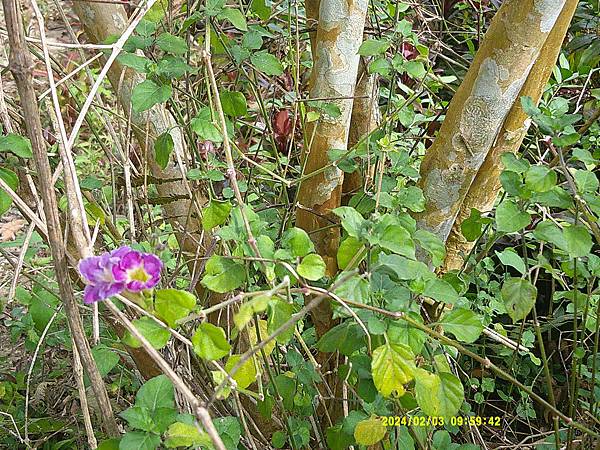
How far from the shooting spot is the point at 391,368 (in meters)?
0.72

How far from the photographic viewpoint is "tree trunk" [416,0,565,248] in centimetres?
101

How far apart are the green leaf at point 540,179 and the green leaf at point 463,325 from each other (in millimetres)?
185

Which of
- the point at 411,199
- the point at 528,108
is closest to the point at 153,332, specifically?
the point at 411,199

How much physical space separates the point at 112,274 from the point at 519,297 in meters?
0.57

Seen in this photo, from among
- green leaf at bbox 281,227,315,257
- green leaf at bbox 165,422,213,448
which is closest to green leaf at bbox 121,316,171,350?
green leaf at bbox 165,422,213,448

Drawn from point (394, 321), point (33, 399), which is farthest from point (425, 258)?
point (33, 399)

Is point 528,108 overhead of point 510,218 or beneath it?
overhead

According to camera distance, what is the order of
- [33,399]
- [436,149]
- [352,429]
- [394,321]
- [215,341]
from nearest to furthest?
[215,341], [394,321], [352,429], [436,149], [33,399]

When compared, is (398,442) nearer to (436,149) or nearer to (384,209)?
(384,209)

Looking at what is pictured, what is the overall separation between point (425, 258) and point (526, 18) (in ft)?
1.46

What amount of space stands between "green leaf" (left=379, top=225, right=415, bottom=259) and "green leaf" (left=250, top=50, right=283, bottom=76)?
14.3 inches

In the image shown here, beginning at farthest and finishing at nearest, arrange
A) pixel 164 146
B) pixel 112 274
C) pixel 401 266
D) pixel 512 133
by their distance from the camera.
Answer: pixel 512 133, pixel 164 146, pixel 401 266, pixel 112 274

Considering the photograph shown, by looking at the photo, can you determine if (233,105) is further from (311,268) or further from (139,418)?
(139,418)

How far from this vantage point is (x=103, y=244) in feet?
4.12
